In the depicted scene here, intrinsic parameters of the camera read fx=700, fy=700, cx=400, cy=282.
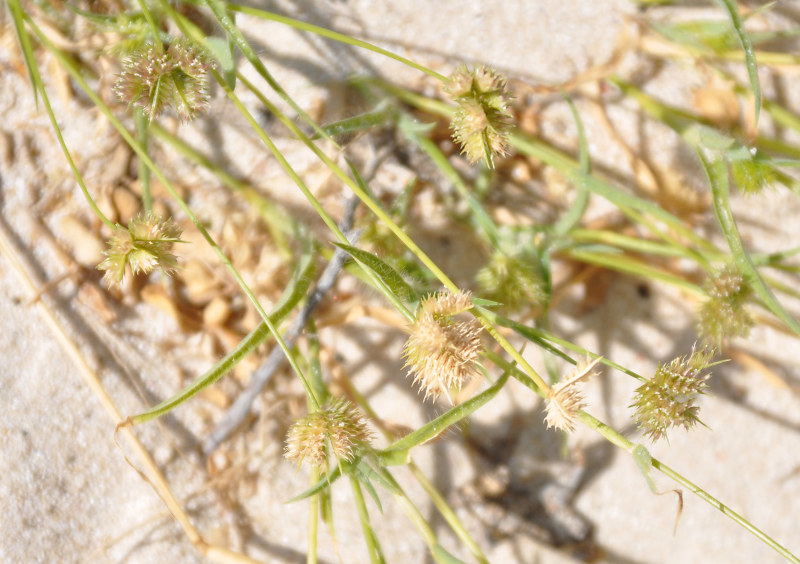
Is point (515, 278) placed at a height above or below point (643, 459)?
above

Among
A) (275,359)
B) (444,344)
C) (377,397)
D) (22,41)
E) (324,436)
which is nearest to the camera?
(444,344)

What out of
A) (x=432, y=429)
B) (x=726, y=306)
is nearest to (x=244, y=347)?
(x=432, y=429)

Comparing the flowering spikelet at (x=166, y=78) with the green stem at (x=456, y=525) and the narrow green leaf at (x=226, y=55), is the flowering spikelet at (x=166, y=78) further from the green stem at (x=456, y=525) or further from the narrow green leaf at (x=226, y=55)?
the green stem at (x=456, y=525)

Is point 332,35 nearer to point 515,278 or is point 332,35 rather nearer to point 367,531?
point 515,278

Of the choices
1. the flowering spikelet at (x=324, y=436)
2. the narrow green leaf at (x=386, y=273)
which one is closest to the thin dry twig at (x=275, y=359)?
the narrow green leaf at (x=386, y=273)

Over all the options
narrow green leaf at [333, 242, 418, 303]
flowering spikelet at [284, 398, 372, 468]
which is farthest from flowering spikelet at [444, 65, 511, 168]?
flowering spikelet at [284, 398, 372, 468]
